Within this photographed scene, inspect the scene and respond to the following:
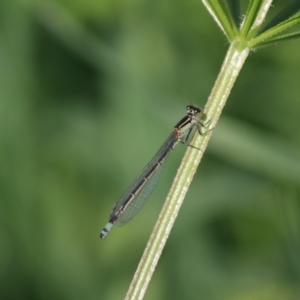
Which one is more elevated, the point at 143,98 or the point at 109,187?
the point at 143,98

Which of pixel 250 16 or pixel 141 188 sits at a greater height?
pixel 250 16

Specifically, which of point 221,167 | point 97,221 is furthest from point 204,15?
point 97,221

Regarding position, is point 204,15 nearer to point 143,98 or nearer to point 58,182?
point 143,98

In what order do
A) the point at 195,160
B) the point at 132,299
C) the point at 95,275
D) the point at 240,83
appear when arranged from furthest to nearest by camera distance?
the point at 240,83, the point at 95,275, the point at 195,160, the point at 132,299

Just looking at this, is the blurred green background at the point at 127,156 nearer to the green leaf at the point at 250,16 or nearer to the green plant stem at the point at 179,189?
the green leaf at the point at 250,16

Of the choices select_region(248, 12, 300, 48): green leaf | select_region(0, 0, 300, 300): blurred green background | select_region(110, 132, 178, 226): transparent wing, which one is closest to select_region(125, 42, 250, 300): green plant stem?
select_region(248, 12, 300, 48): green leaf

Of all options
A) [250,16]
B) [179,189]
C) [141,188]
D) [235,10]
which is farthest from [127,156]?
[179,189]

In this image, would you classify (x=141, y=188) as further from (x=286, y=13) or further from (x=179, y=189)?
(x=179, y=189)
